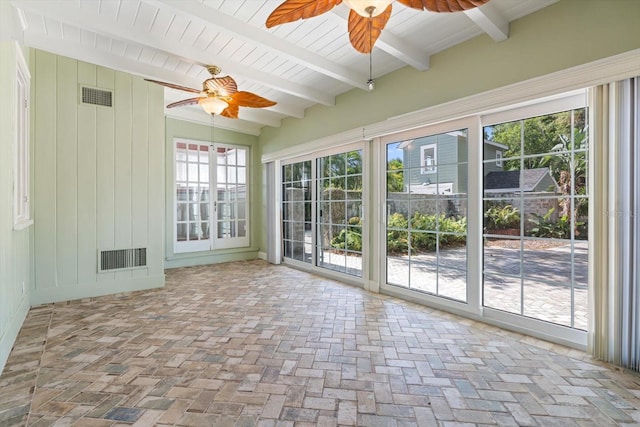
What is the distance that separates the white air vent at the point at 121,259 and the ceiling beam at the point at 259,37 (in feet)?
10.1

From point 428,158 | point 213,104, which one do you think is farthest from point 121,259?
point 428,158

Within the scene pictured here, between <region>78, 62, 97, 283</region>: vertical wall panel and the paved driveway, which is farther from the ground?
<region>78, 62, 97, 283</region>: vertical wall panel

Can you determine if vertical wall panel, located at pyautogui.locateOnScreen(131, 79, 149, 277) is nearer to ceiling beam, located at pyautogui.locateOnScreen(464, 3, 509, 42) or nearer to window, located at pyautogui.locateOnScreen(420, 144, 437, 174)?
window, located at pyautogui.locateOnScreen(420, 144, 437, 174)

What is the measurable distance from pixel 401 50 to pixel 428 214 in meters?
1.78

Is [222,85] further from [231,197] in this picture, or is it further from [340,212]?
[231,197]

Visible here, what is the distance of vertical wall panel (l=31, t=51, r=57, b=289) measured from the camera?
3.54 metres

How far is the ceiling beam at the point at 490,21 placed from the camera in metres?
2.44

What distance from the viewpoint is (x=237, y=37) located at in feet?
9.43

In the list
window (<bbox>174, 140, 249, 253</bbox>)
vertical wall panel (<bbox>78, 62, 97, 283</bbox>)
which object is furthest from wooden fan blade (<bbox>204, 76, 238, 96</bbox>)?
window (<bbox>174, 140, 249, 253</bbox>)

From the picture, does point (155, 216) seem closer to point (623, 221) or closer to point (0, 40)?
point (0, 40)

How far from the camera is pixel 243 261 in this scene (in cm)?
636

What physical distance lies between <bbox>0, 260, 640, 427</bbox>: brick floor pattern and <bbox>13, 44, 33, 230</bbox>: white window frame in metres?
1.13

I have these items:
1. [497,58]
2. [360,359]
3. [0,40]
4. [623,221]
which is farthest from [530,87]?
[0,40]

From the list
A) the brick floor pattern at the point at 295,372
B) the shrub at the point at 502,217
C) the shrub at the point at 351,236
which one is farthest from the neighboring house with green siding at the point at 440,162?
the brick floor pattern at the point at 295,372
